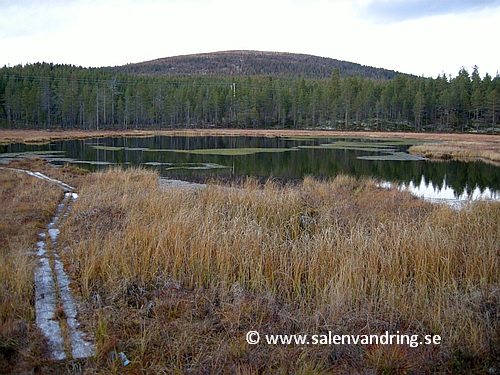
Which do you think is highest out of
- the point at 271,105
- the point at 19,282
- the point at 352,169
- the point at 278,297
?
the point at 271,105

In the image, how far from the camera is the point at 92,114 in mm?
91750

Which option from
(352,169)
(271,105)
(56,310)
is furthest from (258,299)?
(271,105)

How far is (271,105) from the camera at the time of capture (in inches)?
4208

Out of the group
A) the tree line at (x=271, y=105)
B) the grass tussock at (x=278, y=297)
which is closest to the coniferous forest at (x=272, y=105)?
the tree line at (x=271, y=105)

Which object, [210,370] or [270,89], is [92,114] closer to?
[270,89]

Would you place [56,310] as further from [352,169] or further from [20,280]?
[352,169]

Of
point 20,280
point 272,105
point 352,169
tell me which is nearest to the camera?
point 20,280

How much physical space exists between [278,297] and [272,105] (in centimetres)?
10415

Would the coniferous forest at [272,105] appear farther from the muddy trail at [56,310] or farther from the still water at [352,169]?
the muddy trail at [56,310]

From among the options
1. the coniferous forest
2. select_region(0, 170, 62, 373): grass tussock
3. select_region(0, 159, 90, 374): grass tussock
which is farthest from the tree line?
select_region(0, 170, 62, 373): grass tussock

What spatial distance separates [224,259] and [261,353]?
2412mm

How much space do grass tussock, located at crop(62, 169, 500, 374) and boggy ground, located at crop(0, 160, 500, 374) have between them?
2 centimetres

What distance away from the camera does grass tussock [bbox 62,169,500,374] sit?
14.1ft

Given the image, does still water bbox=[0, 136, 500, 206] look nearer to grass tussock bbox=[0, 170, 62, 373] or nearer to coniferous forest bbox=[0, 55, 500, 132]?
grass tussock bbox=[0, 170, 62, 373]
